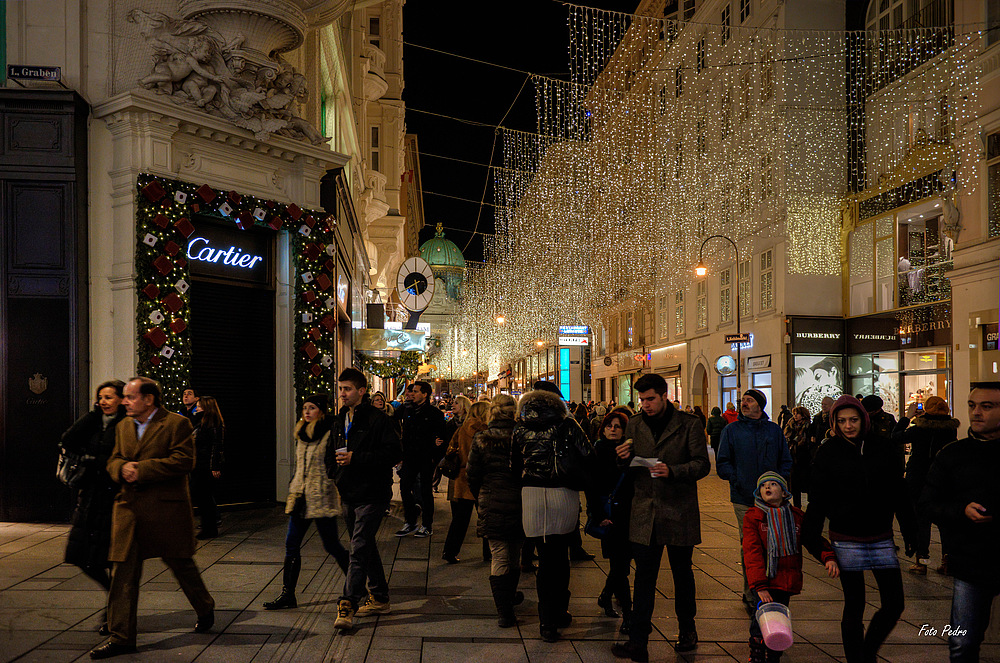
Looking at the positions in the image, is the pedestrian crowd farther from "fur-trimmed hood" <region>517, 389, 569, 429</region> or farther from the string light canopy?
the string light canopy

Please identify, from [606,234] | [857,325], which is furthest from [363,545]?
[606,234]

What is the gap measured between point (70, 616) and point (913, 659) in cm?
640

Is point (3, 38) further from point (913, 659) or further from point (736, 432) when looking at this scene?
point (913, 659)

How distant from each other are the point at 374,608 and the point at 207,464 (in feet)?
14.8

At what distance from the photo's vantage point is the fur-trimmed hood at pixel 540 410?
6.62 meters

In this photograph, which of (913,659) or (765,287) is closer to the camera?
(913,659)

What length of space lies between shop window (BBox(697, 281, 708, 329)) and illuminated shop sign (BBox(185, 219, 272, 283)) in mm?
30217

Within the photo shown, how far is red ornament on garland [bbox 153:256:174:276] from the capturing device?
462 inches

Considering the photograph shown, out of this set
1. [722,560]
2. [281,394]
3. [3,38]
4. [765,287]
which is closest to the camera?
[722,560]

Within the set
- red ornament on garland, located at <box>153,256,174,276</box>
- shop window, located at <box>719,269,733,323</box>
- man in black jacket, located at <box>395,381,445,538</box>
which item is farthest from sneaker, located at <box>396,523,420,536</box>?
shop window, located at <box>719,269,733,323</box>

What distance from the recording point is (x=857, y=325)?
32.3m

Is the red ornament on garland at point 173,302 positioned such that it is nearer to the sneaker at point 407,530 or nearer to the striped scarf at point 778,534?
the sneaker at point 407,530

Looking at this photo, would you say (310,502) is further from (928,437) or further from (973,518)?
(928,437)

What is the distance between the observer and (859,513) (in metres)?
5.32
